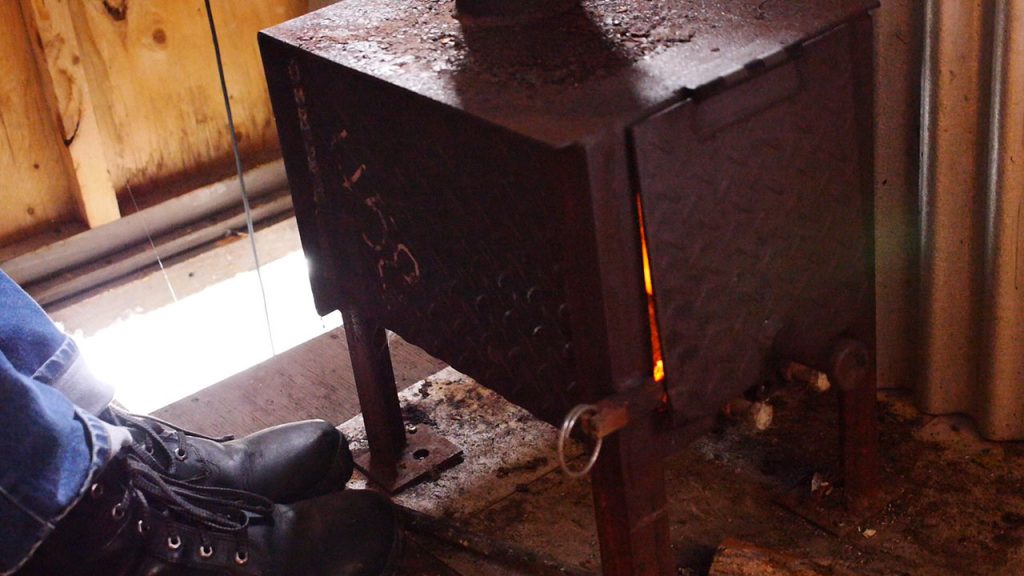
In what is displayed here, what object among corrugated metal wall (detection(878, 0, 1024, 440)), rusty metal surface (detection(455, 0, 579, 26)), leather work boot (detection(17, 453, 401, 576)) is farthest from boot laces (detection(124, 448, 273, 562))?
corrugated metal wall (detection(878, 0, 1024, 440))

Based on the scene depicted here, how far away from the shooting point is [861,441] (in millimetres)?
1432

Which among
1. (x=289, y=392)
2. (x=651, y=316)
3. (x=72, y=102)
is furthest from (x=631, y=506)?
(x=72, y=102)

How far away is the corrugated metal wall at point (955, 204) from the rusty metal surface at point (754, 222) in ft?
0.73

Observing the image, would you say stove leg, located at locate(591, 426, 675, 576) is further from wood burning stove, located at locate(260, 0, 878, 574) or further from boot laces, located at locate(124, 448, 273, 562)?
boot laces, located at locate(124, 448, 273, 562)

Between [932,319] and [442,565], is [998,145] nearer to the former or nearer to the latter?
[932,319]

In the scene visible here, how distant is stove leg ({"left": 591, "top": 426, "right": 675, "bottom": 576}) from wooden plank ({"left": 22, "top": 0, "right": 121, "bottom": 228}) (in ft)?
5.99

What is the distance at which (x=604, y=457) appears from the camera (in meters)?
1.20

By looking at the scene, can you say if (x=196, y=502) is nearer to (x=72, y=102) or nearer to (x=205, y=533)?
(x=205, y=533)

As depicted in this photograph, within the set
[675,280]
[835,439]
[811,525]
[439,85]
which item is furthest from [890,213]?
[439,85]

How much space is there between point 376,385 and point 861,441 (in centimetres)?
63

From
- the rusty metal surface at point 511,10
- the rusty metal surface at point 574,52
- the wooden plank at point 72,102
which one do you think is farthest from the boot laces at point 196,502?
the wooden plank at point 72,102

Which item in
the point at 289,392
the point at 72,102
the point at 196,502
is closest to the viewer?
the point at 196,502

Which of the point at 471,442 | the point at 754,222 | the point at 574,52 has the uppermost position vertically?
the point at 574,52

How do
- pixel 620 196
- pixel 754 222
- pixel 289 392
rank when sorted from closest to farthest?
pixel 620 196 < pixel 754 222 < pixel 289 392
